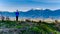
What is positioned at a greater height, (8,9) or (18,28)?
(8,9)

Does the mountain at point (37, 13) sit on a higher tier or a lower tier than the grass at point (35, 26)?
higher

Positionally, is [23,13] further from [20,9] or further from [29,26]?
[29,26]

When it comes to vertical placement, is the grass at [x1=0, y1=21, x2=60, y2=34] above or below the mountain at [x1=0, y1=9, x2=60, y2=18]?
below

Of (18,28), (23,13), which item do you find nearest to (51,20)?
(23,13)

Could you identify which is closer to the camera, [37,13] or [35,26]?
[35,26]

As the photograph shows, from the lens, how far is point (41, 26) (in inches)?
367

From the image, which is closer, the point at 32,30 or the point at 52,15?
the point at 32,30

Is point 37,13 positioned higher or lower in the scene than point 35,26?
higher

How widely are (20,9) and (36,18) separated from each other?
79 cm

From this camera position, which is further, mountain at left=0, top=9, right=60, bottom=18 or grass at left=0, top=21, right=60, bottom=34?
mountain at left=0, top=9, right=60, bottom=18

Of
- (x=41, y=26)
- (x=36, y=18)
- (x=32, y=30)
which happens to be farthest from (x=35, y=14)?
(x=32, y=30)

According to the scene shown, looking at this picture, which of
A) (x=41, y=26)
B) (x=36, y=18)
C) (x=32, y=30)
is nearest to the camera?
(x=32, y=30)

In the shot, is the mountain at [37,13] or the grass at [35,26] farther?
the mountain at [37,13]

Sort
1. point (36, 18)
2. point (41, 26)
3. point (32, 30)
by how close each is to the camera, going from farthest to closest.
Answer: point (36, 18) < point (41, 26) < point (32, 30)
